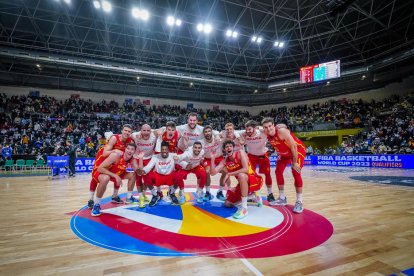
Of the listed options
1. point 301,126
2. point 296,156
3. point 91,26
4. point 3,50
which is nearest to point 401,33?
point 301,126

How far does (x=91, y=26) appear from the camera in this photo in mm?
16234

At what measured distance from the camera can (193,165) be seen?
204 inches

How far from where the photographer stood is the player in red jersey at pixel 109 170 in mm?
4137

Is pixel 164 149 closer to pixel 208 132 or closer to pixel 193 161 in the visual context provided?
pixel 193 161

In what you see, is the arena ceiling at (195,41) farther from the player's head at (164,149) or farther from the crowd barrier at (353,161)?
the player's head at (164,149)

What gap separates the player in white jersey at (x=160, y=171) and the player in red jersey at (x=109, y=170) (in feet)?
1.08

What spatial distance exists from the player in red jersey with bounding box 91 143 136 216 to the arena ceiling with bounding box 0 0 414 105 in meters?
13.6

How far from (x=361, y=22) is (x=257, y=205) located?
20244 millimetres

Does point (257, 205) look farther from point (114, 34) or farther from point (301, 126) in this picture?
point (301, 126)

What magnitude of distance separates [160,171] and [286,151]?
8.83 feet

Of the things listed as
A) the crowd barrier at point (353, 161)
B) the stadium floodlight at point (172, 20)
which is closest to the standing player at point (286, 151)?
the crowd barrier at point (353, 161)

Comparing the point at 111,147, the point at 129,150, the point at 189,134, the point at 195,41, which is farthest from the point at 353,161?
the point at 111,147

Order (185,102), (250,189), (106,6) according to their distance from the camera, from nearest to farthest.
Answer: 1. (250,189)
2. (106,6)
3. (185,102)

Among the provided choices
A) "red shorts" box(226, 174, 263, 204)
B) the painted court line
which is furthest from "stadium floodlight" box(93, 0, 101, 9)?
the painted court line
